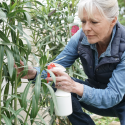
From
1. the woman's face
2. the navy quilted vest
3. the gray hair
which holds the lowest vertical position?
the navy quilted vest

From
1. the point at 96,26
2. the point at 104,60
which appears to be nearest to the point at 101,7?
the point at 96,26

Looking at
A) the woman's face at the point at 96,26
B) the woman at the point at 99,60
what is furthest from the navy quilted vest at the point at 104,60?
the woman's face at the point at 96,26

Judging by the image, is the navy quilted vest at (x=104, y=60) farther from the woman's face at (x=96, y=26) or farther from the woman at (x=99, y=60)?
the woman's face at (x=96, y=26)

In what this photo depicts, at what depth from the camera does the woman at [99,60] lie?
1088mm

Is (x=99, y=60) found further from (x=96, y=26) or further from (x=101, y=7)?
(x=101, y=7)

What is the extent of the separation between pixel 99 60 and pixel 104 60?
0.11 metres

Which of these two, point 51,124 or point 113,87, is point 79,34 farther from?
point 51,124

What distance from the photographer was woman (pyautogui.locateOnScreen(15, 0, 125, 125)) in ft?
3.57

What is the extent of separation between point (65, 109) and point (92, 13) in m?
0.62

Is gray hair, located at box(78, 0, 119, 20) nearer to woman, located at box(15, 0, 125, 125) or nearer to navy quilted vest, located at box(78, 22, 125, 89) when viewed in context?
woman, located at box(15, 0, 125, 125)

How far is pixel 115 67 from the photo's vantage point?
4.07 ft

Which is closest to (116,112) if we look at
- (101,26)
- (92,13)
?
(101,26)

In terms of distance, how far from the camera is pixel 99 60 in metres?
1.33

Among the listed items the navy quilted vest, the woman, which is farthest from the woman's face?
the navy quilted vest
